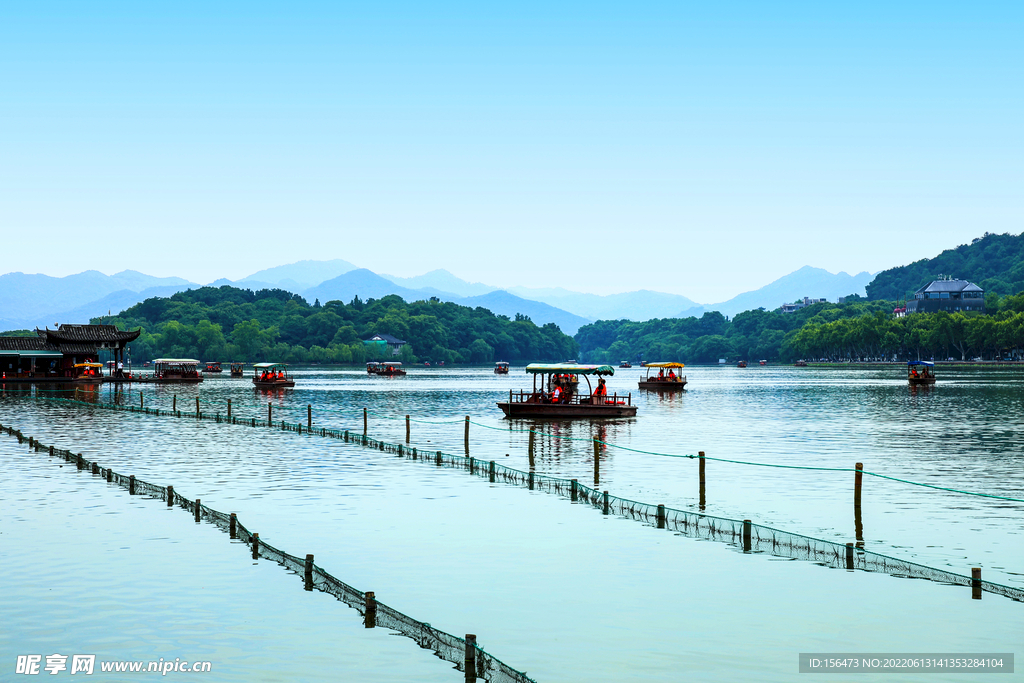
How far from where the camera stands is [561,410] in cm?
7644

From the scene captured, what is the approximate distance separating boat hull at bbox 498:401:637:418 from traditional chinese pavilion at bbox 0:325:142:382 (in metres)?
81.6

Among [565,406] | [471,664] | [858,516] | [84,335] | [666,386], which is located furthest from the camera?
[666,386]

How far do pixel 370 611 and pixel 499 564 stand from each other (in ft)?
22.2

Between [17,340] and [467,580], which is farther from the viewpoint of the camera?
[17,340]

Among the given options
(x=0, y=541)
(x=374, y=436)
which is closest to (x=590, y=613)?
(x=0, y=541)

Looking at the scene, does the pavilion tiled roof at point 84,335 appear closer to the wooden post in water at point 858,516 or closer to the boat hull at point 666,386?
the boat hull at point 666,386

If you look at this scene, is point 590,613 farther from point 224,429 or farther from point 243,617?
point 224,429

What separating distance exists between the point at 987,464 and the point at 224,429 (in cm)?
4885

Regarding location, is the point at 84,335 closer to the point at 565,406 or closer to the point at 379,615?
the point at 565,406

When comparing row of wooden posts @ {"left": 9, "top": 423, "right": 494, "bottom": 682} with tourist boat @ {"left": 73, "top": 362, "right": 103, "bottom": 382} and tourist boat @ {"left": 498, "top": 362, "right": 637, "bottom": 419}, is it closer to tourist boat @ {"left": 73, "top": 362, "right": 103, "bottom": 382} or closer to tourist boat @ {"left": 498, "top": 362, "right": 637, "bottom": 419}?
tourist boat @ {"left": 498, "top": 362, "right": 637, "bottom": 419}

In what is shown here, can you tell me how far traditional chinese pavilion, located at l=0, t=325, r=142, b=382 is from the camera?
132250 millimetres

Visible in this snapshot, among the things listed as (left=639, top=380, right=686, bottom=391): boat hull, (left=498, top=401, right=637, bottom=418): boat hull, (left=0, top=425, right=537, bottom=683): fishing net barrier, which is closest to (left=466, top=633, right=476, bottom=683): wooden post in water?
(left=0, top=425, right=537, bottom=683): fishing net barrier

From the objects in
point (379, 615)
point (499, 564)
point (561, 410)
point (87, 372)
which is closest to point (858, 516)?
point (499, 564)

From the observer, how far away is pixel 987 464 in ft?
156
